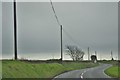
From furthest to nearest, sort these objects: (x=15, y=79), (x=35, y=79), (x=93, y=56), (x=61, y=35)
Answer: (x=93, y=56), (x=61, y=35), (x=35, y=79), (x=15, y=79)

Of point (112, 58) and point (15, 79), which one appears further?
point (112, 58)

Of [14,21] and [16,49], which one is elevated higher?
[14,21]

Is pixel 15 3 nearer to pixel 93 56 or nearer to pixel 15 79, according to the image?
pixel 15 79

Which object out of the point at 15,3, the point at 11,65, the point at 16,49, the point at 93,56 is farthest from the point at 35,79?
the point at 93,56

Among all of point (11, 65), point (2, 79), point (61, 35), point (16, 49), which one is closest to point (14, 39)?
point (16, 49)

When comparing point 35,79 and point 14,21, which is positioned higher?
point 14,21

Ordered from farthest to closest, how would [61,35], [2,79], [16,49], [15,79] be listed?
[61,35] < [16,49] < [15,79] < [2,79]

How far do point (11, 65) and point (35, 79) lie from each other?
3209 millimetres

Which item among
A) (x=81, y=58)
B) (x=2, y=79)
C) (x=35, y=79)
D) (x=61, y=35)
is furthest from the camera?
(x=81, y=58)

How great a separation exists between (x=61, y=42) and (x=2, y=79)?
44033 mm

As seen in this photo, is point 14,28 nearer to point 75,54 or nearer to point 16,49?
point 16,49

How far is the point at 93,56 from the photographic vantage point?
156125mm

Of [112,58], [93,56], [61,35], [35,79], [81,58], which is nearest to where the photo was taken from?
[35,79]

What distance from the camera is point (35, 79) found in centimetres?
2920
